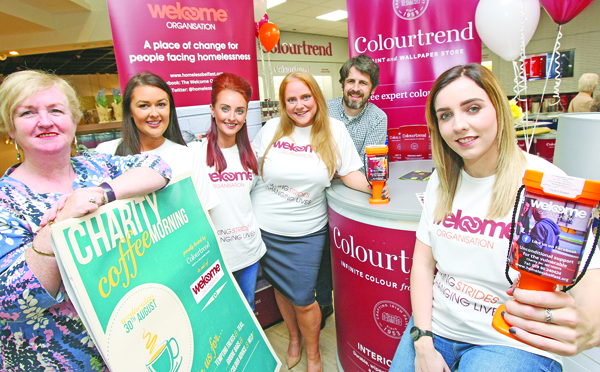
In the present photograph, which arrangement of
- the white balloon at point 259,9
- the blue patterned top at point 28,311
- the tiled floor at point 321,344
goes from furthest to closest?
the white balloon at point 259,9 < the tiled floor at point 321,344 < the blue patterned top at point 28,311

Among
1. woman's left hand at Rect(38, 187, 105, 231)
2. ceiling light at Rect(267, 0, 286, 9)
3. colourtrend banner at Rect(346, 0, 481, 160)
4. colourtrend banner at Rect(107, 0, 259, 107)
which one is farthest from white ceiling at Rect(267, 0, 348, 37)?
woman's left hand at Rect(38, 187, 105, 231)

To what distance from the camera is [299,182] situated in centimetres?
185

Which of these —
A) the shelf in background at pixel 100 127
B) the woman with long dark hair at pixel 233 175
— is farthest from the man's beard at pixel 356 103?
the shelf in background at pixel 100 127

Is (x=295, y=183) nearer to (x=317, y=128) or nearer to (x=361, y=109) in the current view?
(x=317, y=128)

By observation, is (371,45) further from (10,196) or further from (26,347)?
(26,347)

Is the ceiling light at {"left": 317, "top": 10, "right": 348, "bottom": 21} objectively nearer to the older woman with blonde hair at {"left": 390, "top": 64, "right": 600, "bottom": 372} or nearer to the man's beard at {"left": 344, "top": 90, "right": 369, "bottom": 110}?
the man's beard at {"left": 344, "top": 90, "right": 369, "bottom": 110}

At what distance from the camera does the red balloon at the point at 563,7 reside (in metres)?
2.20

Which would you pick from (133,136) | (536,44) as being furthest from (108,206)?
(536,44)

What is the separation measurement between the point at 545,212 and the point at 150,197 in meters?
1.09

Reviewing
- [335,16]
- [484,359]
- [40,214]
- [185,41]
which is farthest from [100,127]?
[335,16]

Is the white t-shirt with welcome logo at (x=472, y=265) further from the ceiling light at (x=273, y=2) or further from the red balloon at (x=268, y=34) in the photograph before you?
the ceiling light at (x=273, y=2)

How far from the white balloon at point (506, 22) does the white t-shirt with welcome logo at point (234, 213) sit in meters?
2.02

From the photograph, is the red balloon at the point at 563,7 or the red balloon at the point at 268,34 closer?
the red balloon at the point at 563,7

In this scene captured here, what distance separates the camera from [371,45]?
2961mm
